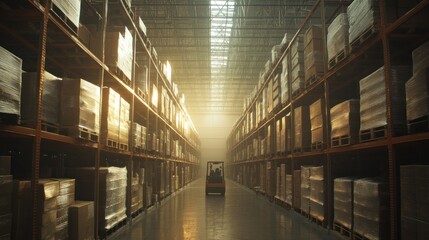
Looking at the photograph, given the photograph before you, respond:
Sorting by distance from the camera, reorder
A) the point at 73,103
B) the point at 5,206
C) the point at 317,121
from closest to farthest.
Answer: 1. the point at 5,206
2. the point at 73,103
3. the point at 317,121

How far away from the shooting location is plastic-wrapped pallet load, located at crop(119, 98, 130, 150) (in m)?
7.04

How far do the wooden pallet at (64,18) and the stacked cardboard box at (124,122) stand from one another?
2.38 metres

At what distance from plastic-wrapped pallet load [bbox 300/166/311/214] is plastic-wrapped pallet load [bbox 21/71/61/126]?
5.38 meters

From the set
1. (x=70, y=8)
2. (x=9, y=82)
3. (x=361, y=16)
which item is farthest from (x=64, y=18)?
(x=361, y=16)

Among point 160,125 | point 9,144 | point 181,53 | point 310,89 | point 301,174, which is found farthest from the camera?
point 181,53

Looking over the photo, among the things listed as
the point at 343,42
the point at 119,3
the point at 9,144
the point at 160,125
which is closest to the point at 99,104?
the point at 9,144

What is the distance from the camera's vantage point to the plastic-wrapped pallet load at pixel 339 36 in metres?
6.04

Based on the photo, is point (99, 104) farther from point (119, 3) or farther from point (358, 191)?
point (358, 191)

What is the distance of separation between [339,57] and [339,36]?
1.25 feet

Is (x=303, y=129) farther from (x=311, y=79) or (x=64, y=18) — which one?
(x=64, y=18)

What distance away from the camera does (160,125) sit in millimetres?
13578

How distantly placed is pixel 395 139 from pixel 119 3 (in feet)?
18.3

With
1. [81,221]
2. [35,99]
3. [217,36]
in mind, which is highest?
[217,36]

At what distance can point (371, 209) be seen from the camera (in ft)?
16.4
